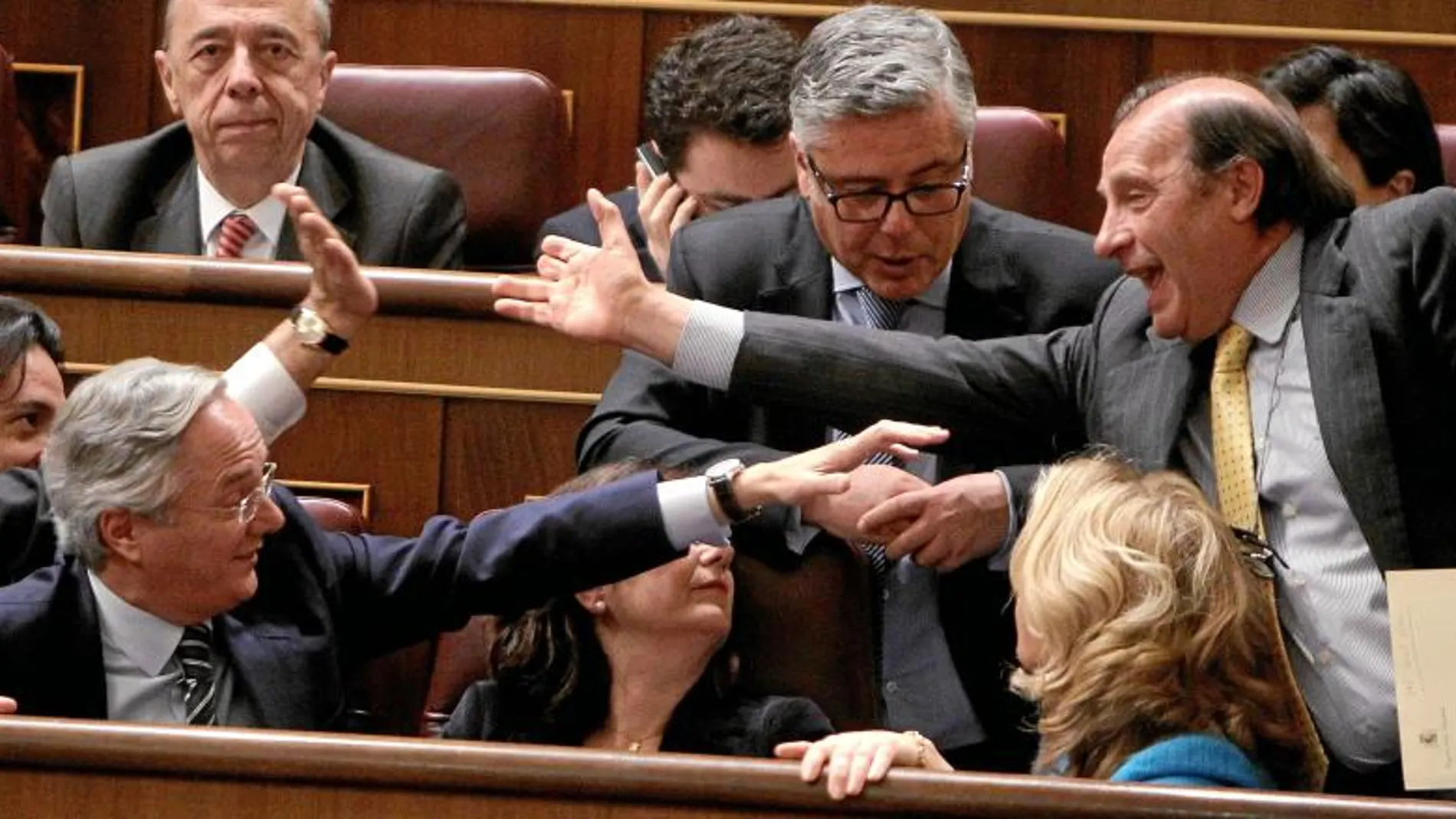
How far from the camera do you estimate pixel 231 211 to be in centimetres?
173

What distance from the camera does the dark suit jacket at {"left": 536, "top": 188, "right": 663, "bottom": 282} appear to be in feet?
5.70

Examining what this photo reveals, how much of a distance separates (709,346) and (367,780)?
350mm

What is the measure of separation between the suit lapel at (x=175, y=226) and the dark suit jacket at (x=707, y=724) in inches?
20.2

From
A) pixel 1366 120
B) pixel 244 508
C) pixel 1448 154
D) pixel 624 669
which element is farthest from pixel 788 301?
pixel 1448 154

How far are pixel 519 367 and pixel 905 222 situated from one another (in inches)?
11.6

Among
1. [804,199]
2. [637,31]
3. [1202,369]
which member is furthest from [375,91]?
[1202,369]

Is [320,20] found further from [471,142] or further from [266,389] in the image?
[266,389]

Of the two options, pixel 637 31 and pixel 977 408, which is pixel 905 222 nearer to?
pixel 977 408

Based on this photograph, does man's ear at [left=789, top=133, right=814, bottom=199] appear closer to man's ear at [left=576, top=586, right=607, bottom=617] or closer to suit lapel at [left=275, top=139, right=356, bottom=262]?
man's ear at [left=576, top=586, right=607, bottom=617]

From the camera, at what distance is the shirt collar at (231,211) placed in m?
1.73

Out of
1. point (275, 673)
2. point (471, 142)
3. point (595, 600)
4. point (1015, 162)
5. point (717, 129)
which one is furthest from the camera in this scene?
point (471, 142)

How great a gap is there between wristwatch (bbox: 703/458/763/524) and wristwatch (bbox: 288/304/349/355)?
24 cm

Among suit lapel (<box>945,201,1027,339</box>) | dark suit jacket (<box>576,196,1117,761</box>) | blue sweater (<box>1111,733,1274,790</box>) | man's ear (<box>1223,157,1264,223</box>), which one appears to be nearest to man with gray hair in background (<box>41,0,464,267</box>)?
dark suit jacket (<box>576,196,1117,761</box>)

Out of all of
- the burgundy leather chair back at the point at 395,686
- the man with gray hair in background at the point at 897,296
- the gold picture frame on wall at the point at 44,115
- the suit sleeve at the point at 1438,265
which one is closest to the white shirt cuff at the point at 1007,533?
the man with gray hair in background at the point at 897,296
